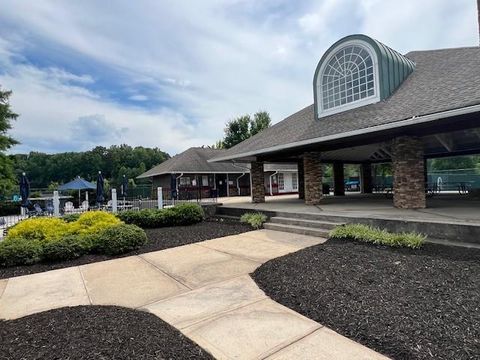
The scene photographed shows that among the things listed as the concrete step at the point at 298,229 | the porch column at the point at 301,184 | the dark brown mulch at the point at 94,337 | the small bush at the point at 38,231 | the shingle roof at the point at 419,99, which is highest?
the shingle roof at the point at 419,99

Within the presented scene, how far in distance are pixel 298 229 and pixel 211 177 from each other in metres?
17.5

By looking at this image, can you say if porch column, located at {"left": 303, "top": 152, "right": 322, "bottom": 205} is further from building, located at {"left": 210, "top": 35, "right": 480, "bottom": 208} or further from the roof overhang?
the roof overhang

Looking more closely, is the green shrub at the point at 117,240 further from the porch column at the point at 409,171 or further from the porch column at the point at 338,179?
the porch column at the point at 338,179

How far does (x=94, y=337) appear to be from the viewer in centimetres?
297

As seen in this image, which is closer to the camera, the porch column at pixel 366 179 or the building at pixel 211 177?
→ the porch column at pixel 366 179

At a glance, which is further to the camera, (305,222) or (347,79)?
(347,79)

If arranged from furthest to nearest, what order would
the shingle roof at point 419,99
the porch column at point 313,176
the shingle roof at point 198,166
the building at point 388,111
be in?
the shingle roof at point 198,166 < the porch column at point 313,176 < the building at point 388,111 < the shingle roof at point 419,99

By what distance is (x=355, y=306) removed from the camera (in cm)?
350

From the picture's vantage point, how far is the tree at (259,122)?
3866 cm

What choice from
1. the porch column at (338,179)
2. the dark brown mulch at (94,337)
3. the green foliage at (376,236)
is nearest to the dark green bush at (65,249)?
the dark brown mulch at (94,337)

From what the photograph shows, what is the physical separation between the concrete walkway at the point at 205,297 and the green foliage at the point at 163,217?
3602 millimetres

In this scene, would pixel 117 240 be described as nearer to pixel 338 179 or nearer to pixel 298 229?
pixel 298 229

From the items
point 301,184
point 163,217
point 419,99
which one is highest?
point 419,99

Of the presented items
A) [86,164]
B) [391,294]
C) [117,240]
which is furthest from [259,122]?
[86,164]
